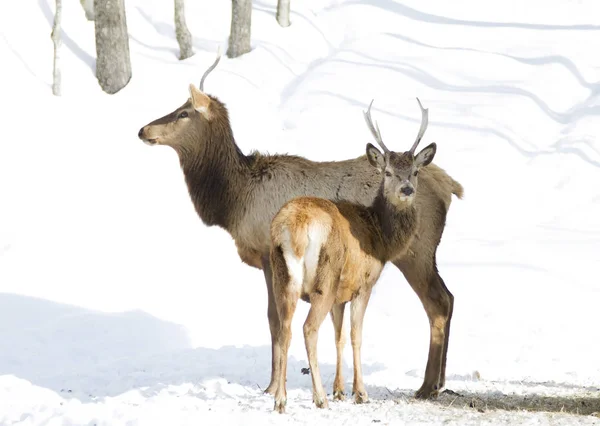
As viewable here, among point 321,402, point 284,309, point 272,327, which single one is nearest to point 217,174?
point 272,327

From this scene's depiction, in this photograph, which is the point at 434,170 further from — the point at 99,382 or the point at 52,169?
the point at 52,169

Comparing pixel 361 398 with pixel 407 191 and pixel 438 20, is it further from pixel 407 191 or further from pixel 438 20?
pixel 438 20

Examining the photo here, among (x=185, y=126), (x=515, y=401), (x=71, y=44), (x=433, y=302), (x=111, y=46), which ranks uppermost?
(x=71, y=44)

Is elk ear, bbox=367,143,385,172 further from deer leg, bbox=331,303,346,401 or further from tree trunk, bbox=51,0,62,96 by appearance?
tree trunk, bbox=51,0,62,96

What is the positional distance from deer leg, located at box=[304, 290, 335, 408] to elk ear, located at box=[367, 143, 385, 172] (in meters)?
1.42

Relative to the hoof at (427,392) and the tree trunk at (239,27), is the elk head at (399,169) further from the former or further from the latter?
the tree trunk at (239,27)

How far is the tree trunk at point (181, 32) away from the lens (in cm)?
2108

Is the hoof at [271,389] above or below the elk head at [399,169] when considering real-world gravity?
below

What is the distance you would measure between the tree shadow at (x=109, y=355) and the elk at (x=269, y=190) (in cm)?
106

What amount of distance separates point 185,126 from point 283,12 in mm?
15547

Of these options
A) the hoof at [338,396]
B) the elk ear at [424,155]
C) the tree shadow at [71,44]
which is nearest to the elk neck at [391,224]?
the elk ear at [424,155]

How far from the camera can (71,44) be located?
1995 cm

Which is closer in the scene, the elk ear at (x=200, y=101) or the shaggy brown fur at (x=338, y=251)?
the shaggy brown fur at (x=338, y=251)

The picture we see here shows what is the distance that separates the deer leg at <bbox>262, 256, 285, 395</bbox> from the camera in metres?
8.21
